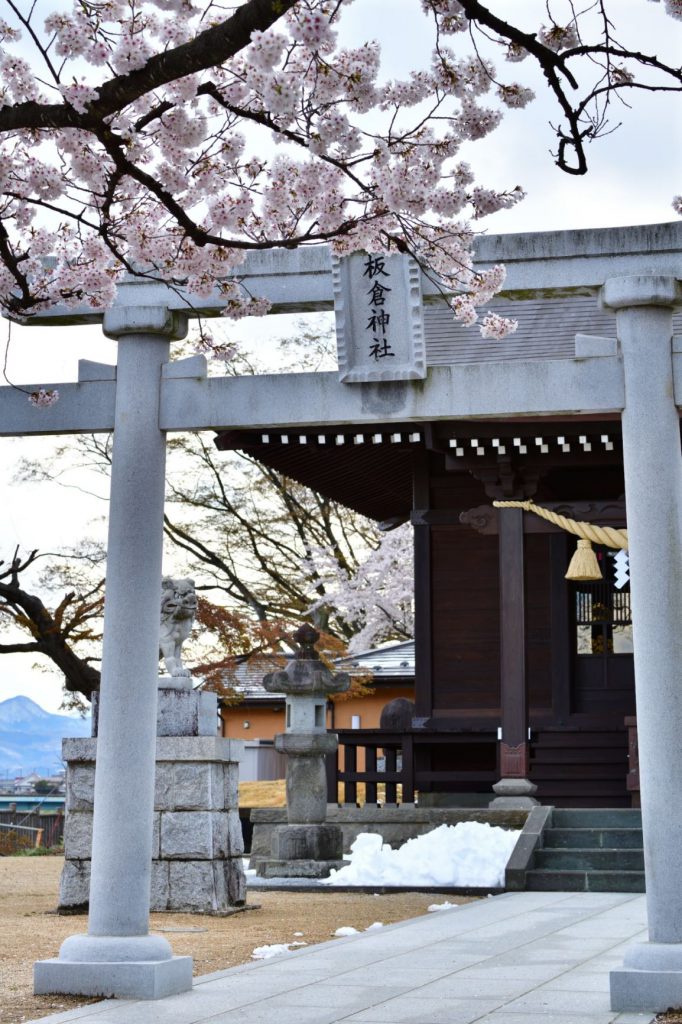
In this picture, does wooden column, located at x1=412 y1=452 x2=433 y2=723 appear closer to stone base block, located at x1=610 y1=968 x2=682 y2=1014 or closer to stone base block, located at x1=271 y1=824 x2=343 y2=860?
stone base block, located at x1=271 y1=824 x2=343 y2=860

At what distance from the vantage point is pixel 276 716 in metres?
36.2

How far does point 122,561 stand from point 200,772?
14.6 feet

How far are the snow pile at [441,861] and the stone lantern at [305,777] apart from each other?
35cm

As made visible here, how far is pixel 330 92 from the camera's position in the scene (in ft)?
19.3

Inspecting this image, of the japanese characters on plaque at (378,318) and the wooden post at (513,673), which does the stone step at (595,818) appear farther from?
the japanese characters on plaque at (378,318)

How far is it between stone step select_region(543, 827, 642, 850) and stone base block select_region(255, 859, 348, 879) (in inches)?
89.2

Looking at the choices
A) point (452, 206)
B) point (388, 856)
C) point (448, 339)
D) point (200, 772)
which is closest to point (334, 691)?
point (388, 856)

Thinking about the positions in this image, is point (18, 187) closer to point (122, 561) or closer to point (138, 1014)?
point (122, 561)

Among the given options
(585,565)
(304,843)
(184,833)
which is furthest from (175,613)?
(585,565)

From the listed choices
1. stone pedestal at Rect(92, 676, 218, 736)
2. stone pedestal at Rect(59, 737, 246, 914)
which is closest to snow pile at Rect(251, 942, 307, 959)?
stone pedestal at Rect(59, 737, 246, 914)

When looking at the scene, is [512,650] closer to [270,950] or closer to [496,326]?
[270,950]

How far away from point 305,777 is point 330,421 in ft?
25.6

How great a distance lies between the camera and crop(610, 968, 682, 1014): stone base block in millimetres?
6402

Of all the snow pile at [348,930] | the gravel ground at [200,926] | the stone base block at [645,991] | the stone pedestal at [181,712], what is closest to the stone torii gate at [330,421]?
the stone base block at [645,991]
